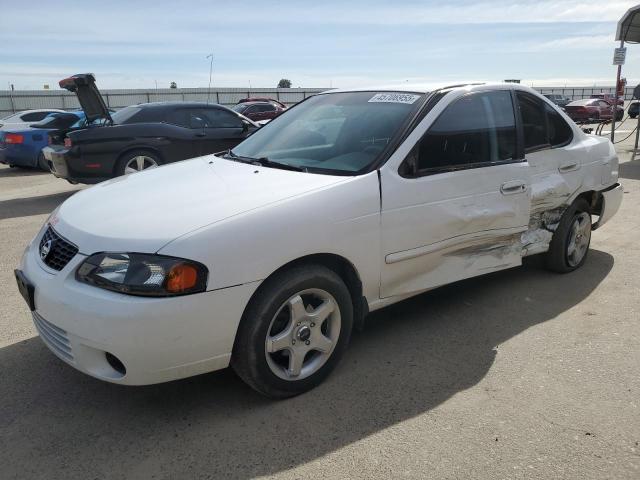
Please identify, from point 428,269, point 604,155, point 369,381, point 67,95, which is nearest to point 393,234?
point 428,269

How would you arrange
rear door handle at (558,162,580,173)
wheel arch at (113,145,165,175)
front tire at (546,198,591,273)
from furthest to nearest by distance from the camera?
wheel arch at (113,145,165,175) < front tire at (546,198,591,273) < rear door handle at (558,162,580,173)

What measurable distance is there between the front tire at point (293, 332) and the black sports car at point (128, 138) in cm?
582

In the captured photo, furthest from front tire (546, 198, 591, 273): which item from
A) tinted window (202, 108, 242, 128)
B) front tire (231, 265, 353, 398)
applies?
tinted window (202, 108, 242, 128)

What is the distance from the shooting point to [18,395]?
2.92 m

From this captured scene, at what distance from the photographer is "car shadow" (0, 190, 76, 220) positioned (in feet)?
25.1

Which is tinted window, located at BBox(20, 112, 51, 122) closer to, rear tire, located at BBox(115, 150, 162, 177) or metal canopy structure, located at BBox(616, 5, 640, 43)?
rear tire, located at BBox(115, 150, 162, 177)

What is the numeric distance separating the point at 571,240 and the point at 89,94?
7.09m

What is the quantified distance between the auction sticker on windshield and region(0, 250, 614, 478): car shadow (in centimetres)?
154

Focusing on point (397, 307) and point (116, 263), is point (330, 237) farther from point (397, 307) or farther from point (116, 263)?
point (397, 307)

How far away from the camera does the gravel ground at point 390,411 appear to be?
238 cm

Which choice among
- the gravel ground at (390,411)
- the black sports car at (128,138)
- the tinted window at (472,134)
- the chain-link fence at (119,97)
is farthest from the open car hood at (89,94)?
the chain-link fence at (119,97)

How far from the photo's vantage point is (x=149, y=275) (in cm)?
238

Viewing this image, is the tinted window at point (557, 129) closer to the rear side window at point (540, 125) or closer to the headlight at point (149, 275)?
the rear side window at point (540, 125)

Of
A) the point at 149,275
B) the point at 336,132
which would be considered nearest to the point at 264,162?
the point at 336,132
